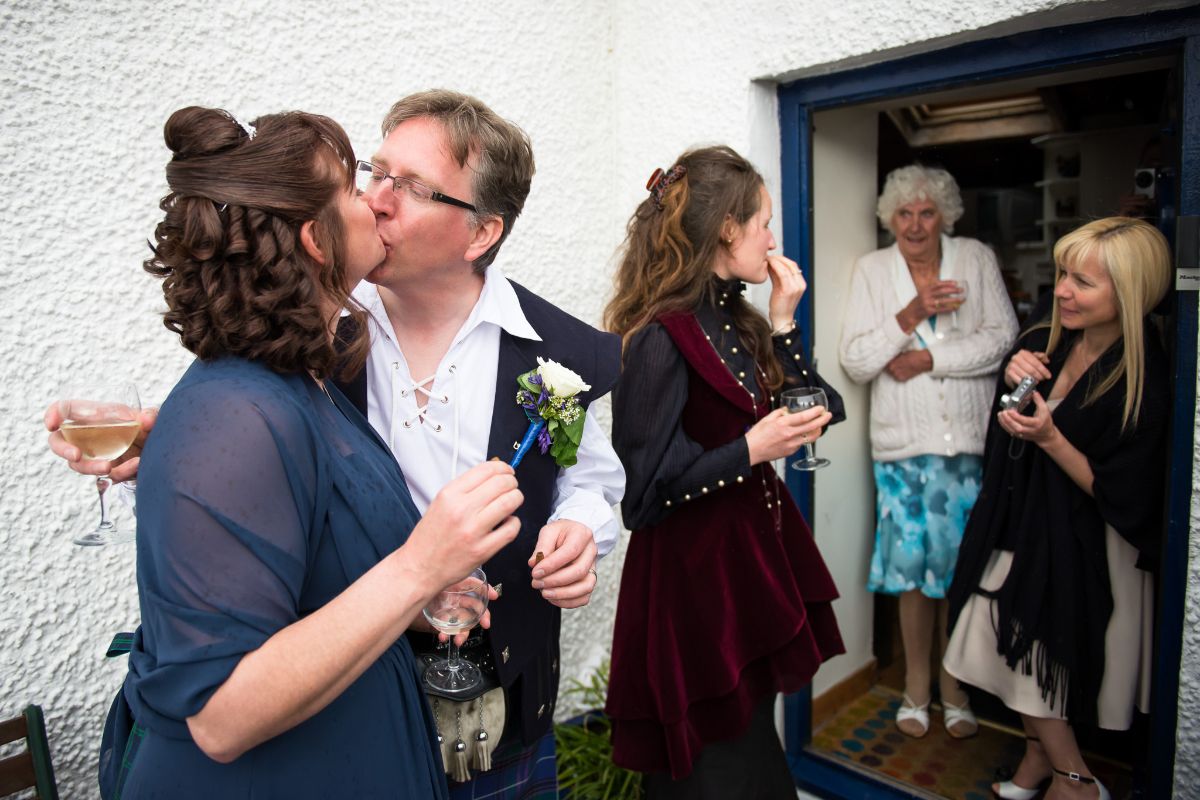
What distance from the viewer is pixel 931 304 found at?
3799 mm

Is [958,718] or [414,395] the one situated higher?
[414,395]

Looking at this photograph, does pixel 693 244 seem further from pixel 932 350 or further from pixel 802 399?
pixel 932 350

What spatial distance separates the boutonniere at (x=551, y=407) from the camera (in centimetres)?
187

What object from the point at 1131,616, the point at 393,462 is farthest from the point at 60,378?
the point at 1131,616

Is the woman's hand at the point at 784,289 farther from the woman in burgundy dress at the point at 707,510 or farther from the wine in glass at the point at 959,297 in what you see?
the wine in glass at the point at 959,297

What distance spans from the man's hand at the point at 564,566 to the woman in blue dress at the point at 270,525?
316 mm

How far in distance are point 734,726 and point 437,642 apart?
115 cm

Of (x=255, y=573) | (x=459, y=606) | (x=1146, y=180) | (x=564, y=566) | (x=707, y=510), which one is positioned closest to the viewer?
(x=255, y=573)

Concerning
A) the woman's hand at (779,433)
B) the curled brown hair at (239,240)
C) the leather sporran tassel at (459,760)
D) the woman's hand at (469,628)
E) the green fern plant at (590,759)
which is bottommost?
the green fern plant at (590,759)

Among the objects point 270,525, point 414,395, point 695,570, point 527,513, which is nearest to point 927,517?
point 695,570

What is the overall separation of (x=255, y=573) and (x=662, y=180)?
1962 millimetres

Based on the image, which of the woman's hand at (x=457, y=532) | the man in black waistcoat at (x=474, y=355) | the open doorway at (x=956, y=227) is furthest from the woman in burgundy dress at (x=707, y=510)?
the woman's hand at (x=457, y=532)

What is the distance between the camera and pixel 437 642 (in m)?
1.84

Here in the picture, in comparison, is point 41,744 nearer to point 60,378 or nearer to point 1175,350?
point 60,378
